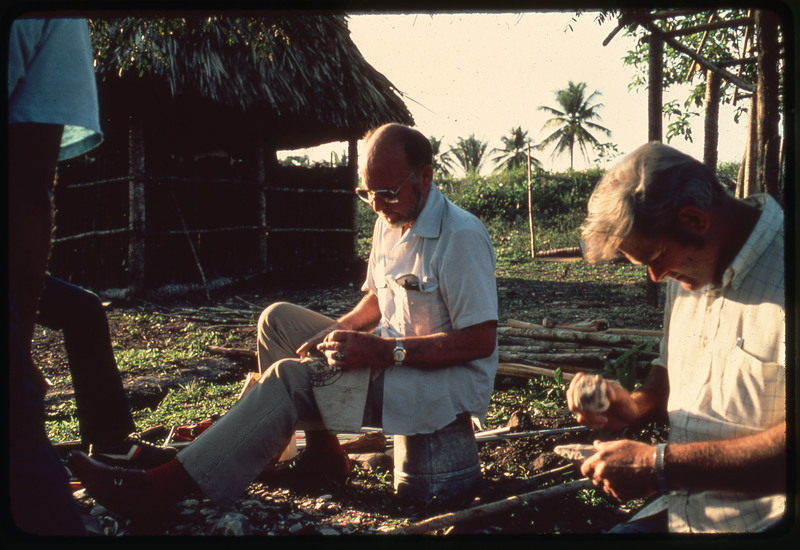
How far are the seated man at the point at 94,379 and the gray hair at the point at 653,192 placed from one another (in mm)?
1970

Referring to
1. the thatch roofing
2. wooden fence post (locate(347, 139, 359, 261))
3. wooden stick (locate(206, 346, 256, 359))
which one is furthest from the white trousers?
wooden fence post (locate(347, 139, 359, 261))

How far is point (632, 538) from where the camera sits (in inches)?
51.7

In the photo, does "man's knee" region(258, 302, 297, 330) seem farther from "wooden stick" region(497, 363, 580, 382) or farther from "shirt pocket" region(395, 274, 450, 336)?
"wooden stick" region(497, 363, 580, 382)

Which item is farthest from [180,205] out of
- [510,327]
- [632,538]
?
[632,538]

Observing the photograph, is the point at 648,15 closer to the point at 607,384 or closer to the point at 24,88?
the point at 607,384

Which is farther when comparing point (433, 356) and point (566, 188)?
point (566, 188)

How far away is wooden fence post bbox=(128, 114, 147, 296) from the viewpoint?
8.38m

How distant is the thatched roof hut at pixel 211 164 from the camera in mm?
8328

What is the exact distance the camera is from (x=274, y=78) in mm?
9039

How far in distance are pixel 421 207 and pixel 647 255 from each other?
111 centimetres

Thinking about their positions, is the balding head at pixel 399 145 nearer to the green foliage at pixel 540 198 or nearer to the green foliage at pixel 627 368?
the green foliage at pixel 627 368

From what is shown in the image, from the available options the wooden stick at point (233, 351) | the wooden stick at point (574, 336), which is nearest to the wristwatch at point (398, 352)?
the wooden stick at point (574, 336)

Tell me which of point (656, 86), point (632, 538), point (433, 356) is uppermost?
point (656, 86)

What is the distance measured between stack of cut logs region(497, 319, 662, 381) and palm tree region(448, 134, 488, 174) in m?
35.7
